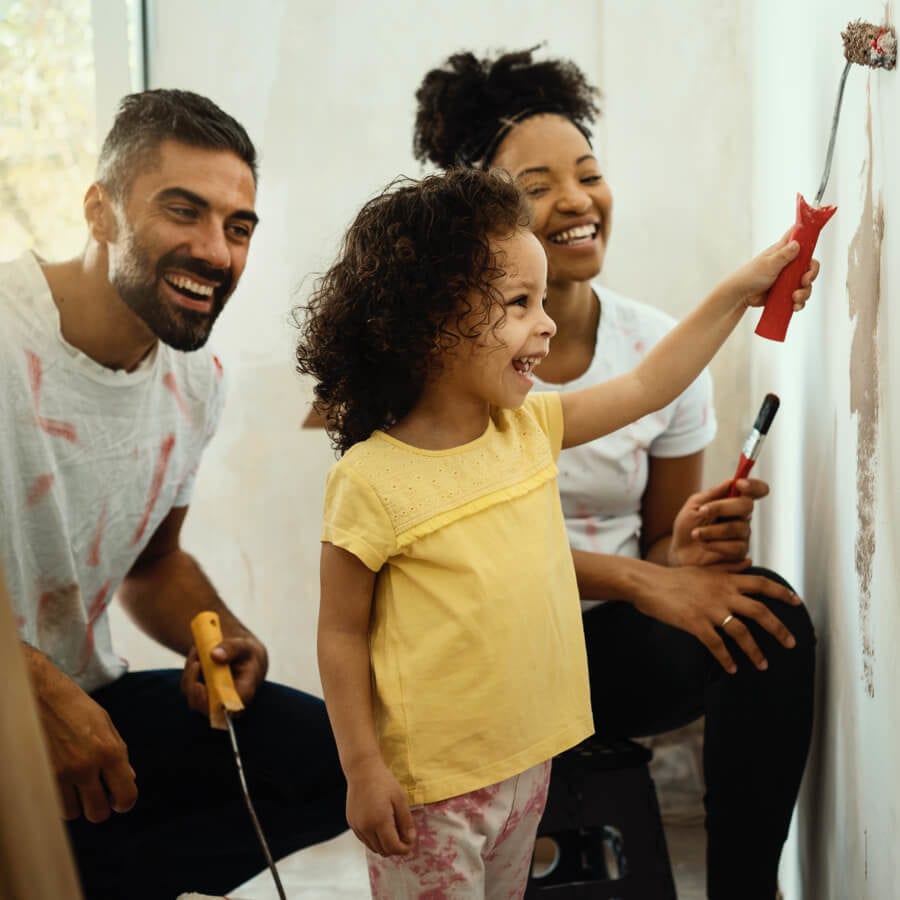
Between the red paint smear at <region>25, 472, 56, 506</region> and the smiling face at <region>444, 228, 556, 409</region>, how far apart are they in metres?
0.56

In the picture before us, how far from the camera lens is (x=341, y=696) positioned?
0.86 m

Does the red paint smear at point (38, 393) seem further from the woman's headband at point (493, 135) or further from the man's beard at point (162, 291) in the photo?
the woman's headband at point (493, 135)

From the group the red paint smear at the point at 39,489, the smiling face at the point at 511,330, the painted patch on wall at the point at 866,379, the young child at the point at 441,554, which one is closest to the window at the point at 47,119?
the red paint smear at the point at 39,489

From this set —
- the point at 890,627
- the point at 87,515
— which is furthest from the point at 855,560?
the point at 87,515

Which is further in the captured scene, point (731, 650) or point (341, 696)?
point (731, 650)

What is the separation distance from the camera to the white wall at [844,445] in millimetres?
774

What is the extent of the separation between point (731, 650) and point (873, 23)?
1.78 ft

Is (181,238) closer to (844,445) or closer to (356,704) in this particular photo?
(356,704)

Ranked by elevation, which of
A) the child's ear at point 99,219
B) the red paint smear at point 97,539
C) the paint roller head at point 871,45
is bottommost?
the red paint smear at point 97,539

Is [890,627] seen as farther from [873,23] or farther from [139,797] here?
[139,797]

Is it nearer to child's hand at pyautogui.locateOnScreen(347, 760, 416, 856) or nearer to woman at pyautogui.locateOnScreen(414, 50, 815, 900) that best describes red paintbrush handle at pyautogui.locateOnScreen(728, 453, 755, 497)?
woman at pyautogui.locateOnScreen(414, 50, 815, 900)

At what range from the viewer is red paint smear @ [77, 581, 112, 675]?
1.29 metres

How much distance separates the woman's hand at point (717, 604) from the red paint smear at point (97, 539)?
2.02 feet

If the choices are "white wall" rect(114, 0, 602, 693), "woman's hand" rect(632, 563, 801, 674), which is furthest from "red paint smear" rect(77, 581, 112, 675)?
"woman's hand" rect(632, 563, 801, 674)
